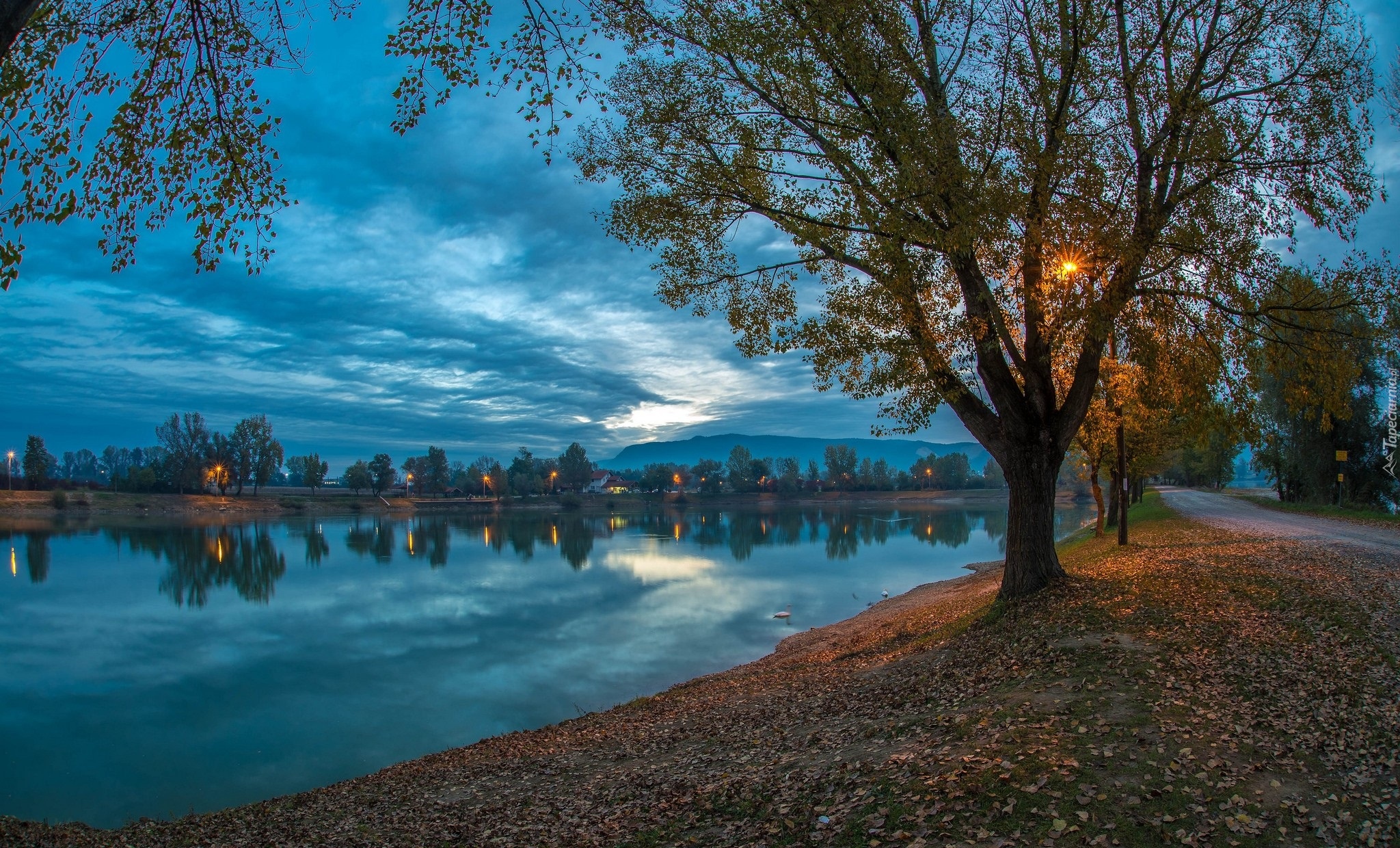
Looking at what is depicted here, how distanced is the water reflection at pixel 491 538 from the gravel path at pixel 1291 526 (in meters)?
19.0

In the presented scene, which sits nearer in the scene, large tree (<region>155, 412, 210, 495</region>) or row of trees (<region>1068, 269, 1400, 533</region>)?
row of trees (<region>1068, 269, 1400, 533</region>)

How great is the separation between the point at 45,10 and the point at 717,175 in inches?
387

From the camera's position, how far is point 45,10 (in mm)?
7598

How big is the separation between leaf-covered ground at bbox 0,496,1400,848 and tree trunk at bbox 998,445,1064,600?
0.57 metres

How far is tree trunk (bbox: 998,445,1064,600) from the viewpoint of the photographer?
553 inches

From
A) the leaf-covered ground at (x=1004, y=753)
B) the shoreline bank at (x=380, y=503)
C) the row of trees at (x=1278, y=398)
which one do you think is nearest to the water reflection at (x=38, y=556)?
the shoreline bank at (x=380, y=503)

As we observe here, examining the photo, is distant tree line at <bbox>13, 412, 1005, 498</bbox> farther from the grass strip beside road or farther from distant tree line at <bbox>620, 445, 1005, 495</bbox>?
the grass strip beside road

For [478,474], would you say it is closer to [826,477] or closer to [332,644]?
[826,477]

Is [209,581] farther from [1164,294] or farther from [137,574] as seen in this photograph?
[1164,294]

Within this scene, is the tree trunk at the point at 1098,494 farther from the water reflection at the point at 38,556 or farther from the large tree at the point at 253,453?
the large tree at the point at 253,453

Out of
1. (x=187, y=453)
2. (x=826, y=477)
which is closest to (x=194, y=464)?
(x=187, y=453)

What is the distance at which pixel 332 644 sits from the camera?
2811cm

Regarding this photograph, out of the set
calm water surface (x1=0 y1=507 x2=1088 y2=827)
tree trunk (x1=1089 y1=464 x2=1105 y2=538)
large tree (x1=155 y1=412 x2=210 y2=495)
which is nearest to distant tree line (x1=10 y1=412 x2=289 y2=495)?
large tree (x1=155 y1=412 x2=210 y2=495)

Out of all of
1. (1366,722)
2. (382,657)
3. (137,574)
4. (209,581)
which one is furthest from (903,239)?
(137,574)
